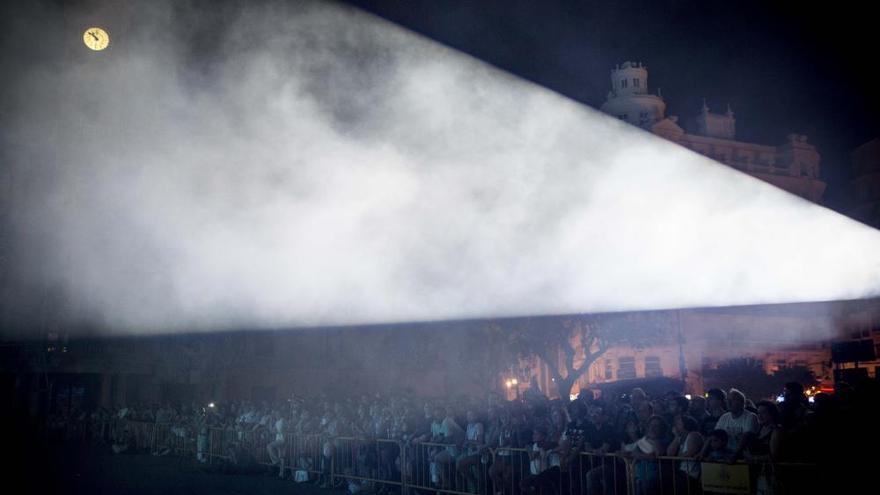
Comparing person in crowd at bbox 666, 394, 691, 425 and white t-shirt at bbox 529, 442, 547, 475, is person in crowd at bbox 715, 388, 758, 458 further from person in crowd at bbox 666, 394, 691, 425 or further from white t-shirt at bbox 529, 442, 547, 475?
white t-shirt at bbox 529, 442, 547, 475

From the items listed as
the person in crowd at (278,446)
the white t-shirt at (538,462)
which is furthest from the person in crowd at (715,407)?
the person in crowd at (278,446)

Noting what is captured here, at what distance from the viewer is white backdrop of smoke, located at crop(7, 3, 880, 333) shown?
1250 cm

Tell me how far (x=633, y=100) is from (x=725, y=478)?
175 ft

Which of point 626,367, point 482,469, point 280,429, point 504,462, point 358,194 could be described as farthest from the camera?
point 626,367

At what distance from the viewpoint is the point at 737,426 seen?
647 centimetres

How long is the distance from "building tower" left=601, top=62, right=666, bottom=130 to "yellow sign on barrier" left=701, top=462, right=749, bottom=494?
5082cm

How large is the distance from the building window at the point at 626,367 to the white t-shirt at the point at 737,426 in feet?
137

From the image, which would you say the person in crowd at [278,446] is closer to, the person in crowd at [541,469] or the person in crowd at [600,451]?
the person in crowd at [541,469]

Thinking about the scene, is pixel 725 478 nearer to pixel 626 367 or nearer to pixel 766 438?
pixel 766 438

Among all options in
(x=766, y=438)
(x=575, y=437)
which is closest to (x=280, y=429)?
(x=575, y=437)

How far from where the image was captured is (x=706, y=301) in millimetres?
26547

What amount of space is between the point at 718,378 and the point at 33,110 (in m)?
34.3

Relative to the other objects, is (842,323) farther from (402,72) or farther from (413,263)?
(402,72)

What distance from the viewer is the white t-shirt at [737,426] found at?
20.8 feet
